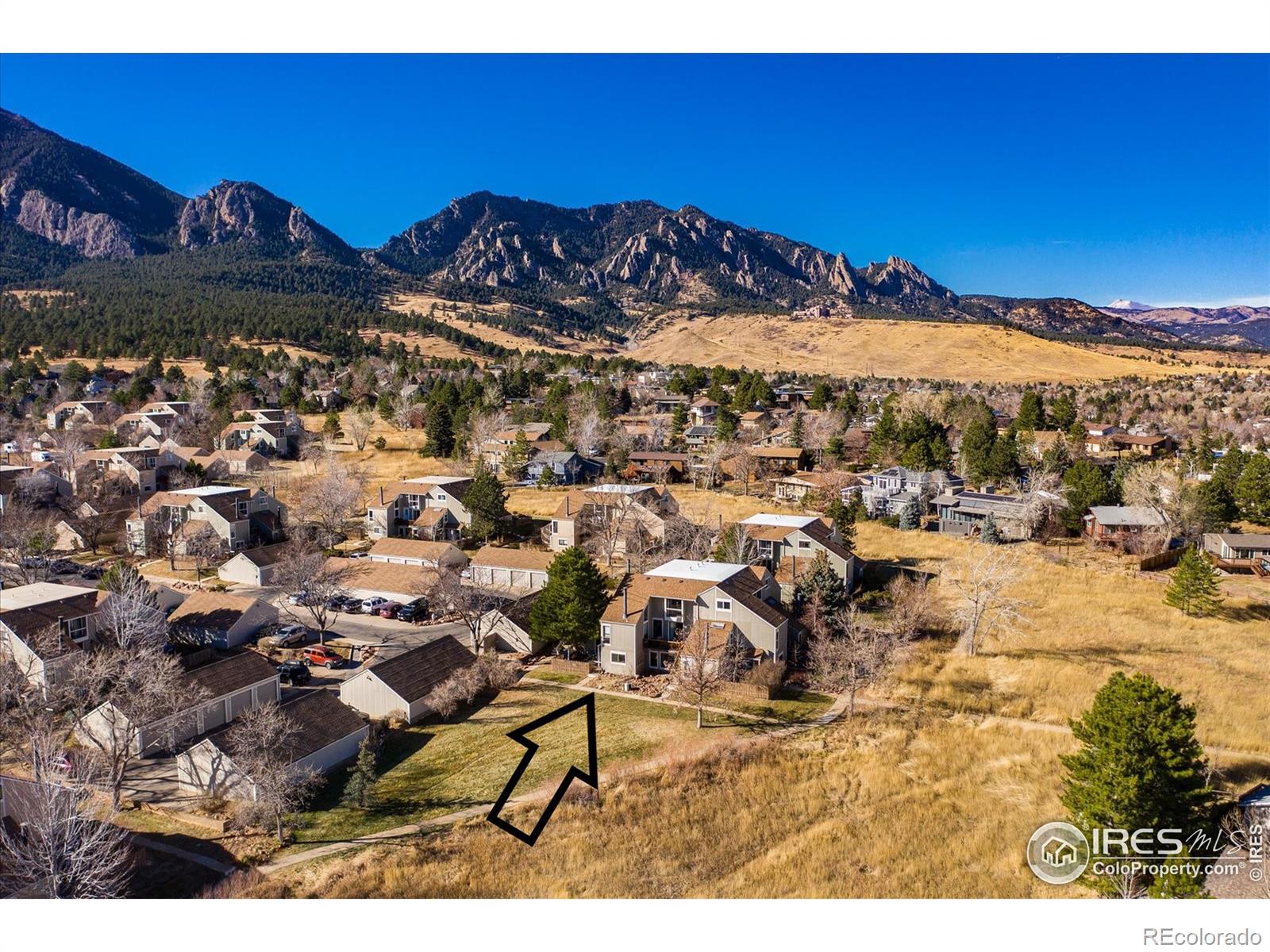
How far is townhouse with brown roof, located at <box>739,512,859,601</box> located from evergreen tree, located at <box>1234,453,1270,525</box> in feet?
110

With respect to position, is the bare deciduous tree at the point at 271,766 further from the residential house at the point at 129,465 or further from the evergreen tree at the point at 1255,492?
the evergreen tree at the point at 1255,492

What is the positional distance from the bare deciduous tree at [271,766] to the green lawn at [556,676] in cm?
1038

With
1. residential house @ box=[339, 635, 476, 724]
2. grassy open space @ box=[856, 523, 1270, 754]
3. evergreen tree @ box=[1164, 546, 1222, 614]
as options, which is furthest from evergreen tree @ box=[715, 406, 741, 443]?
residential house @ box=[339, 635, 476, 724]

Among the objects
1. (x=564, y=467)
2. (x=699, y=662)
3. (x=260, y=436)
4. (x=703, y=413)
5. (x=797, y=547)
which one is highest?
(x=703, y=413)

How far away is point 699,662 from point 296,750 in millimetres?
14041

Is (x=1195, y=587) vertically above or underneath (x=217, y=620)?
above

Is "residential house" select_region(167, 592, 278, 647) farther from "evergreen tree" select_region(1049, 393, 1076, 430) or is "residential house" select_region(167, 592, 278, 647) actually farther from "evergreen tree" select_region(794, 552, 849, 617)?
"evergreen tree" select_region(1049, 393, 1076, 430)

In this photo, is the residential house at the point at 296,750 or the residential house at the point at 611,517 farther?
the residential house at the point at 611,517

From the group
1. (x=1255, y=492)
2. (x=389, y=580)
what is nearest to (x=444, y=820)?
(x=389, y=580)

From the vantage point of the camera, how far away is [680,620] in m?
33.6

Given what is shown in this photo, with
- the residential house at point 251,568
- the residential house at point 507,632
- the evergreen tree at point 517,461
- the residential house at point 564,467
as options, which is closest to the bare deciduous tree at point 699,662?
the residential house at point 507,632

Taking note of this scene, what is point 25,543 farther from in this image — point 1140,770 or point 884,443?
point 884,443

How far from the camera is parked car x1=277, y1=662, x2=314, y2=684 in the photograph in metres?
32.0

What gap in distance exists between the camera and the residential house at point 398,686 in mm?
28875
